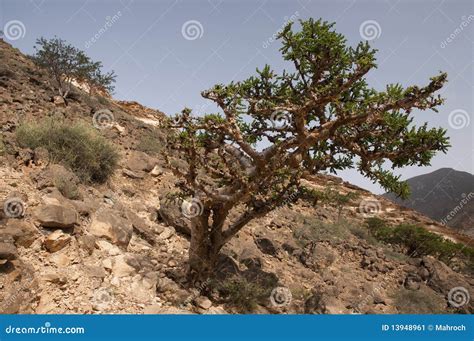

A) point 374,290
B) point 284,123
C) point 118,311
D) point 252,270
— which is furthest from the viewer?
point 374,290

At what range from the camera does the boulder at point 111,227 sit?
8.59m

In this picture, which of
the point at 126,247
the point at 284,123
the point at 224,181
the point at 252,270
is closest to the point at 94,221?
the point at 126,247

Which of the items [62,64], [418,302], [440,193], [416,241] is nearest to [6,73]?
[62,64]

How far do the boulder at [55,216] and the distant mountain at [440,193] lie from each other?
62.2m

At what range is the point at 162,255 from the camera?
962 cm

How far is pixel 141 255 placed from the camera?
889 cm

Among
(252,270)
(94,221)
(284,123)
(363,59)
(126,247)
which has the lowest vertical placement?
(252,270)

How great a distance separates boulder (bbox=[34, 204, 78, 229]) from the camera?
765cm

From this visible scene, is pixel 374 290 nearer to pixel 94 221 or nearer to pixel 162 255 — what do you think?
pixel 162 255

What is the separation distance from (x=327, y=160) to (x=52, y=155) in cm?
815

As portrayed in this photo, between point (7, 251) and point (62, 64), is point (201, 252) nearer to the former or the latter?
point (7, 251)

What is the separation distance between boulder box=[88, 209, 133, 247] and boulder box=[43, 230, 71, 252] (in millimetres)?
841

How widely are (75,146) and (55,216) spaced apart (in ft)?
14.3

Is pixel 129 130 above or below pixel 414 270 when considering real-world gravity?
above
